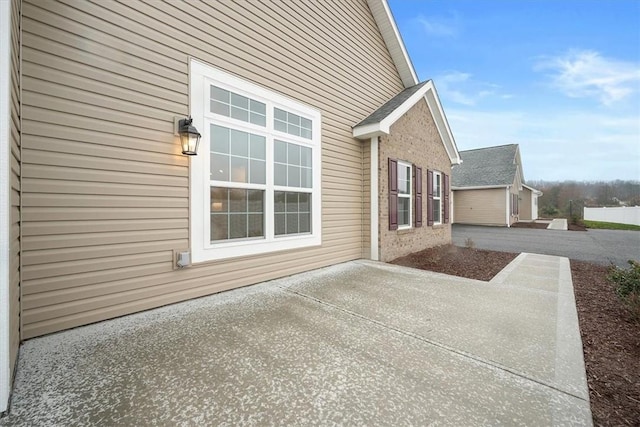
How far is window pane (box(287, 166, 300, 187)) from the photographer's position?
490 centimetres

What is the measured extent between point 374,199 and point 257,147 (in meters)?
3.23

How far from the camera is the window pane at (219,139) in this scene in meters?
3.80

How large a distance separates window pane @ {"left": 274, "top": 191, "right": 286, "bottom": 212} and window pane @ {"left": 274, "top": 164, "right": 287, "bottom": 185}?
184 mm

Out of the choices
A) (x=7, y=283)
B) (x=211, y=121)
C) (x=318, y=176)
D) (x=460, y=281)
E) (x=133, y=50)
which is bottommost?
(x=460, y=281)

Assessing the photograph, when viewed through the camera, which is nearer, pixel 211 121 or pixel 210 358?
pixel 210 358

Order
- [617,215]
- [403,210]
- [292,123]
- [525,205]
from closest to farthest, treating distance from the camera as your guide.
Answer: [292,123]
[403,210]
[617,215]
[525,205]

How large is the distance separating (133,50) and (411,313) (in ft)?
15.3

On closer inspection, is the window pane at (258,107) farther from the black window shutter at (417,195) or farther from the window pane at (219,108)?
the black window shutter at (417,195)

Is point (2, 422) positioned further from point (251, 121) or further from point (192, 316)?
point (251, 121)

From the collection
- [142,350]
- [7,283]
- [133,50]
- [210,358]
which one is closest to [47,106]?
[133,50]

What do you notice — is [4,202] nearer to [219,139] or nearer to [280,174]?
[219,139]

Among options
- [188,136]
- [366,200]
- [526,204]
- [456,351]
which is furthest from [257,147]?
[526,204]

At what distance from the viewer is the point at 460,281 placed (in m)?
4.78

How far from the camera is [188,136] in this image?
3316 mm
